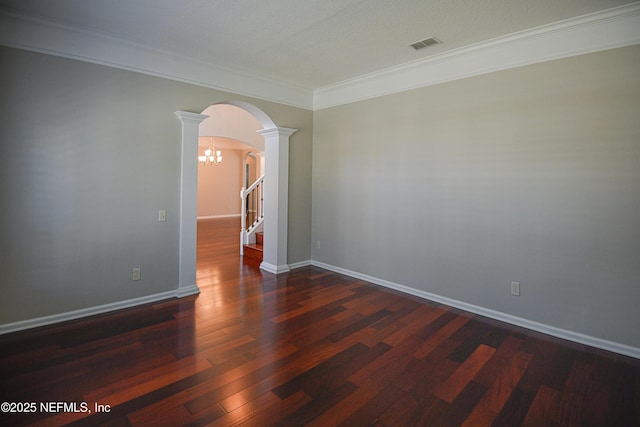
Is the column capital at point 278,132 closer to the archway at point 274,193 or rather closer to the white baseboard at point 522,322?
the archway at point 274,193

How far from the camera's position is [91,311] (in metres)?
3.38

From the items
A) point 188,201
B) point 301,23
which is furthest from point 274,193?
point 301,23

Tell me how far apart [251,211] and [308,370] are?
489 cm

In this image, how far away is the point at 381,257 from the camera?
4543mm

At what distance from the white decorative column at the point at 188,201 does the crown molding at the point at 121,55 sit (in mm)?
550

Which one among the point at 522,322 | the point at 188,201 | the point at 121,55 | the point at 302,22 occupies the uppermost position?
the point at 302,22

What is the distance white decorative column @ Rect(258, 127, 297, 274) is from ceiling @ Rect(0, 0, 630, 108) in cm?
133

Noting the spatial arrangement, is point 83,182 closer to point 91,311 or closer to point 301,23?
point 91,311

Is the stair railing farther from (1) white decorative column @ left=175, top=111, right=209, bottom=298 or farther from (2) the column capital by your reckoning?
(1) white decorative column @ left=175, top=111, right=209, bottom=298

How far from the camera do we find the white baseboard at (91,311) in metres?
2.99

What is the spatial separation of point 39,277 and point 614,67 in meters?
5.59

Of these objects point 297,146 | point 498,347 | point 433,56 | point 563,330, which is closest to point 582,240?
point 563,330

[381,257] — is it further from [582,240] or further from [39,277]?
[39,277]

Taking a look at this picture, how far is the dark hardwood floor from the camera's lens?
1.98 metres
